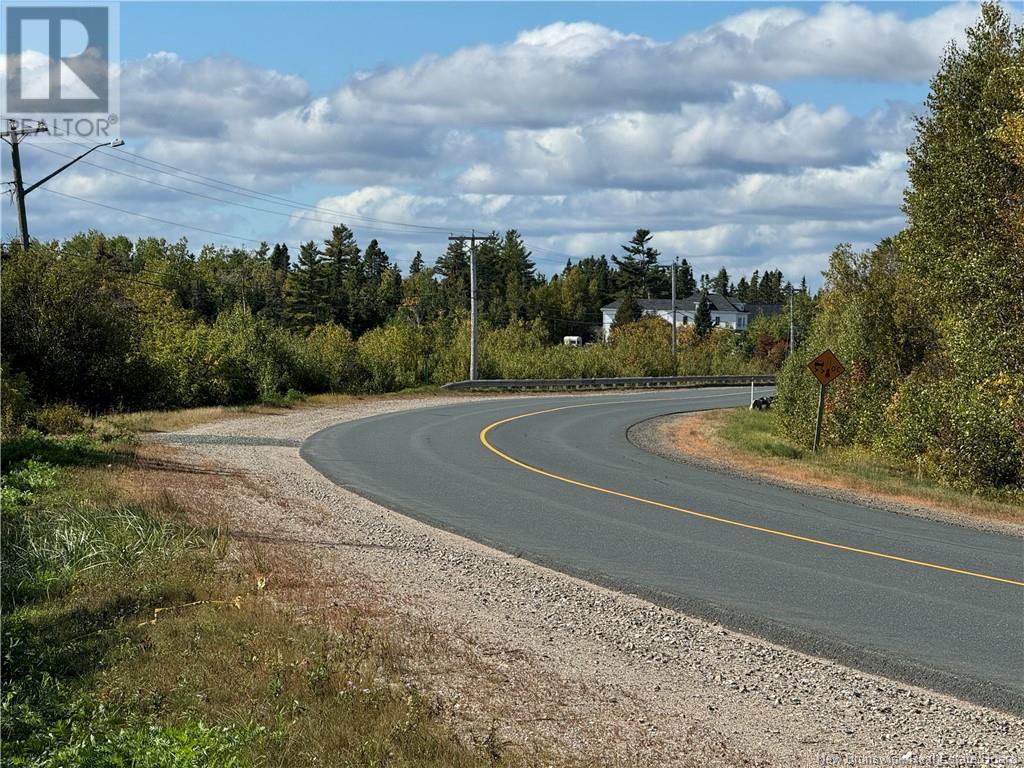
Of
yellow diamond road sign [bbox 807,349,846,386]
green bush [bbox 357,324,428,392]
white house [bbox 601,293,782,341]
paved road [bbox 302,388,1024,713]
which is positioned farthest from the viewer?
white house [bbox 601,293,782,341]

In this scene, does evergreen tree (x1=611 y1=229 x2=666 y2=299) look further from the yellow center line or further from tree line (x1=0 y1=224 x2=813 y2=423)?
the yellow center line

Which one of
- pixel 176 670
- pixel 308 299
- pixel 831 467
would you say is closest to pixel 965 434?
pixel 831 467

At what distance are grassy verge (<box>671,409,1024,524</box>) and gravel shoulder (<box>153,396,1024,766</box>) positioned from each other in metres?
9.35

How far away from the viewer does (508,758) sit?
6.50m

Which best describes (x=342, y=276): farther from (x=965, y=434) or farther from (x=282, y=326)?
(x=965, y=434)

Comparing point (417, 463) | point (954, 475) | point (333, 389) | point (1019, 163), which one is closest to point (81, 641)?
point (417, 463)

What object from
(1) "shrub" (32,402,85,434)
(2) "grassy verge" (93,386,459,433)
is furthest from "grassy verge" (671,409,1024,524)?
(1) "shrub" (32,402,85,434)

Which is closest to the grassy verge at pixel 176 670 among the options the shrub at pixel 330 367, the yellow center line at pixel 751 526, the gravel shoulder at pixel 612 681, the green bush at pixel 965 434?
the gravel shoulder at pixel 612 681

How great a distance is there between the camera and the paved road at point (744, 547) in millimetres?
9594

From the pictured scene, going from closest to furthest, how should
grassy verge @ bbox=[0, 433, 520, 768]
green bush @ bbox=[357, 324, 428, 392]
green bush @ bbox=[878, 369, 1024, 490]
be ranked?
1. grassy verge @ bbox=[0, 433, 520, 768]
2. green bush @ bbox=[878, 369, 1024, 490]
3. green bush @ bbox=[357, 324, 428, 392]

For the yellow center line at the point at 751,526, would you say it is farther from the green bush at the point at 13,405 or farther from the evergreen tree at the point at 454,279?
the evergreen tree at the point at 454,279

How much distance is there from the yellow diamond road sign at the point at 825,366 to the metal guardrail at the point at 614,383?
2611 cm

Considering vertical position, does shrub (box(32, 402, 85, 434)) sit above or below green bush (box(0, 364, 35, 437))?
below

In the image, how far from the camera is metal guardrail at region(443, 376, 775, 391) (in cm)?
5544
